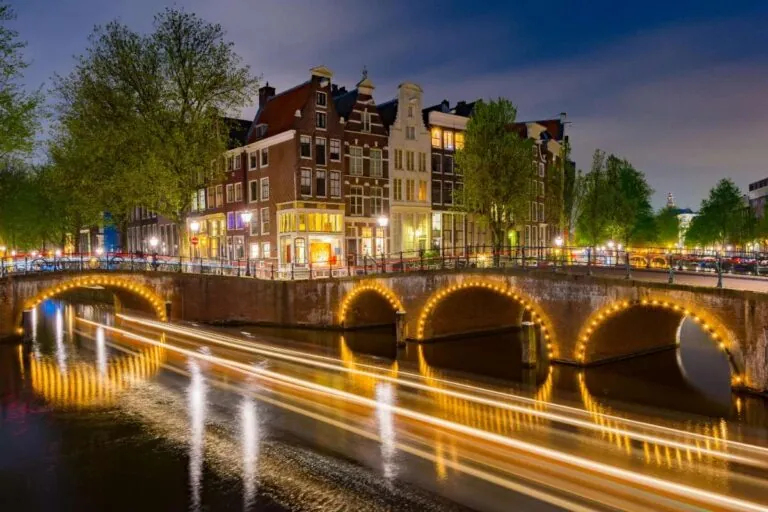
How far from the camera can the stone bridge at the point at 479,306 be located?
2030cm

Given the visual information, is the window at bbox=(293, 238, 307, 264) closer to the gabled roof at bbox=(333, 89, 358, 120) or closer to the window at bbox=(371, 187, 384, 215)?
the window at bbox=(371, 187, 384, 215)

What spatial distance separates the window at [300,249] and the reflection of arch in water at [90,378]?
62.6 feet

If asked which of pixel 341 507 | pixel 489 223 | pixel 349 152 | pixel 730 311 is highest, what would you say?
pixel 349 152

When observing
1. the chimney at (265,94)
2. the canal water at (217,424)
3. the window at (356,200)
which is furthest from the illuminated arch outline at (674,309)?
the chimney at (265,94)

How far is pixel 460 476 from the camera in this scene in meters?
12.6

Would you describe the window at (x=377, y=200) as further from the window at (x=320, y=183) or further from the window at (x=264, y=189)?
the window at (x=264, y=189)

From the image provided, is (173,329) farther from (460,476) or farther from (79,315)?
(460,476)

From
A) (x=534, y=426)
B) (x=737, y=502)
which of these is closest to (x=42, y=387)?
(x=534, y=426)

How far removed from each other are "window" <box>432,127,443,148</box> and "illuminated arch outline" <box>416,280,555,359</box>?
2596 cm

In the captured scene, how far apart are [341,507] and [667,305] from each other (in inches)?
609

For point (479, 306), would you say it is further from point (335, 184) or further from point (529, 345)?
point (335, 184)

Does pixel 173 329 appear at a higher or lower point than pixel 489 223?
lower

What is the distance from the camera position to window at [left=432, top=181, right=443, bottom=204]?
2169 inches

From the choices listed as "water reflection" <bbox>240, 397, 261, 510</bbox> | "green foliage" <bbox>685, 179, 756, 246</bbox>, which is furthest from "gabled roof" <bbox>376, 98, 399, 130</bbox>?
"green foliage" <bbox>685, 179, 756, 246</bbox>
